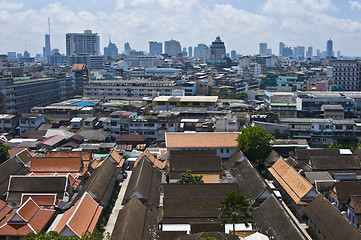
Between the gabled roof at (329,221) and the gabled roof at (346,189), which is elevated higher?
the gabled roof at (346,189)

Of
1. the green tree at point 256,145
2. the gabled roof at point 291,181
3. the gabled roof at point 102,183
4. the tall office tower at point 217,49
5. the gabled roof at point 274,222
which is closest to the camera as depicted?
the gabled roof at point 274,222

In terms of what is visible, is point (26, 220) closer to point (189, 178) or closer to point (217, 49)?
point (189, 178)

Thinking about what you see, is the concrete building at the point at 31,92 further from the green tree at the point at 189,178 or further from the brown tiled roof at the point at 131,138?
the green tree at the point at 189,178

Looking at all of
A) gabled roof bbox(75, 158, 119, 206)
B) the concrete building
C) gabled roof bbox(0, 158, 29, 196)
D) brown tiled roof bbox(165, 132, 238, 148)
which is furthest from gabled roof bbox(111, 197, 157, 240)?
the concrete building

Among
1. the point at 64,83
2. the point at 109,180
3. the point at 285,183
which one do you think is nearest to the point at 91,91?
the point at 64,83

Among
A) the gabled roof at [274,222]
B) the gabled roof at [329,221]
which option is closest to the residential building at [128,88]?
the gabled roof at [274,222]

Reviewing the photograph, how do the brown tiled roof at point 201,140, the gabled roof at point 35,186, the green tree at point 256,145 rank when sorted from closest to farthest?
the gabled roof at point 35,186 → the green tree at point 256,145 → the brown tiled roof at point 201,140
